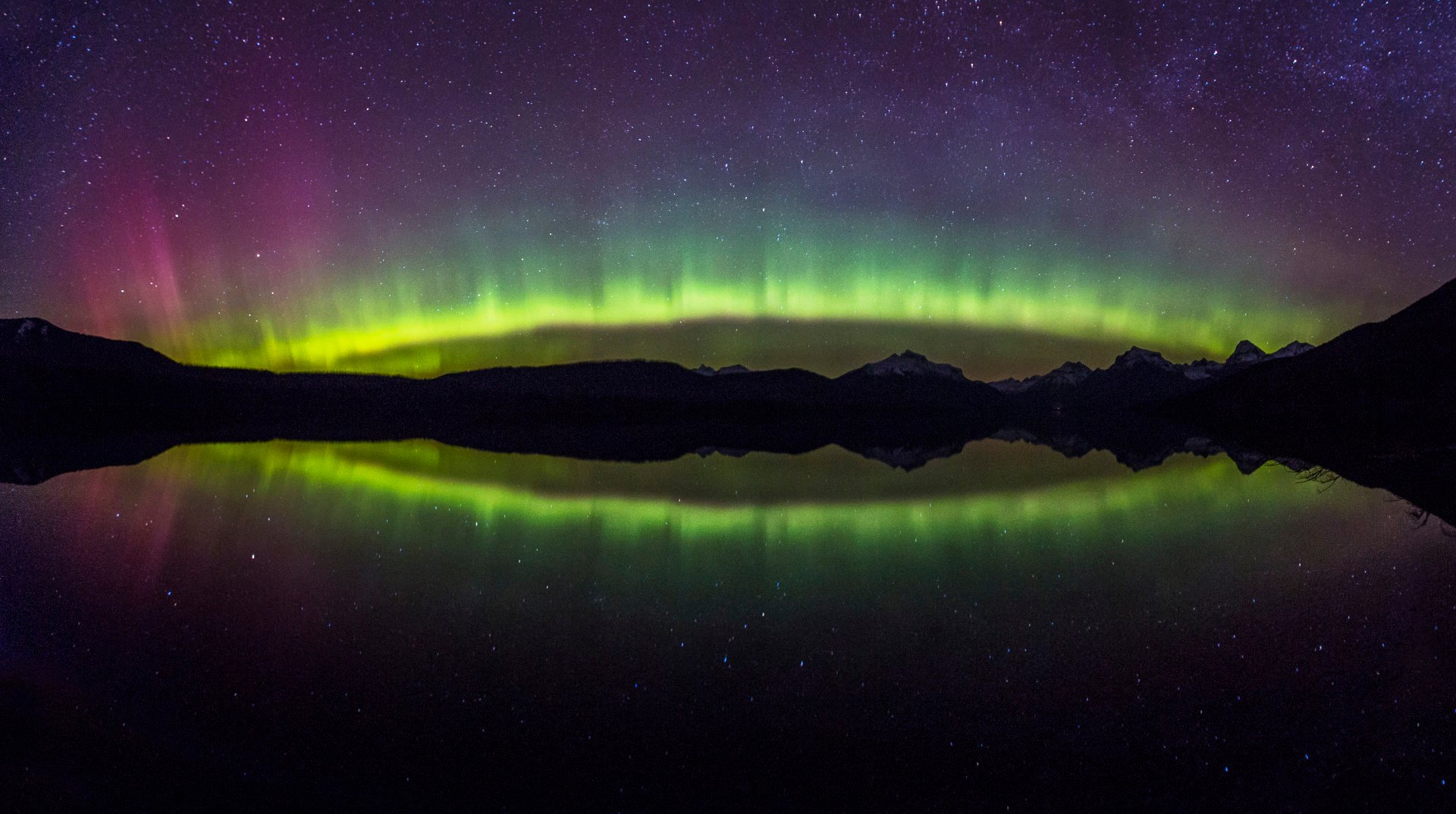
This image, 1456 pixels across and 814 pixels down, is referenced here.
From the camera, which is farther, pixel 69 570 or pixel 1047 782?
pixel 69 570

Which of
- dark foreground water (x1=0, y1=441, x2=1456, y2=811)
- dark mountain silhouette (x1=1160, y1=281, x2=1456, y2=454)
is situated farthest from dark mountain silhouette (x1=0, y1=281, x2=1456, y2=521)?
dark foreground water (x1=0, y1=441, x2=1456, y2=811)

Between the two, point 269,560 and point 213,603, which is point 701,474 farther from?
point 213,603

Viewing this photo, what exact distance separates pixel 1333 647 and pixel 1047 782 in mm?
3837

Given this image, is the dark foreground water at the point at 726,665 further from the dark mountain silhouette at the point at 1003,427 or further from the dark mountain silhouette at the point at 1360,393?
the dark mountain silhouette at the point at 1360,393

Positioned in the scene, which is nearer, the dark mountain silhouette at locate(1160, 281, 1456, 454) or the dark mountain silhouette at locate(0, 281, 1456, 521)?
the dark mountain silhouette at locate(0, 281, 1456, 521)

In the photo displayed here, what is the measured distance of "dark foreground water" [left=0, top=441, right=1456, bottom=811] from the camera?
386cm

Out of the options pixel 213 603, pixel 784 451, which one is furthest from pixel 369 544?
pixel 784 451

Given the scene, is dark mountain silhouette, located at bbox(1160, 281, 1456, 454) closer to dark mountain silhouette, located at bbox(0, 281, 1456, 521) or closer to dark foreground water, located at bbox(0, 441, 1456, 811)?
dark mountain silhouette, located at bbox(0, 281, 1456, 521)

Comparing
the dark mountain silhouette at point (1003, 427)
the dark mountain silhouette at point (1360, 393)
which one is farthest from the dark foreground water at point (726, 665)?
the dark mountain silhouette at point (1360, 393)

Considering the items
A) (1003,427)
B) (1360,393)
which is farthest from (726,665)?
(1360,393)

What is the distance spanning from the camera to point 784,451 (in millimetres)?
34062

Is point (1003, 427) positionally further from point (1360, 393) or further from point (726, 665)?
point (726, 665)

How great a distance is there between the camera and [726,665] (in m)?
5.57

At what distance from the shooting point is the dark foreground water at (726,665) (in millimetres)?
3855
